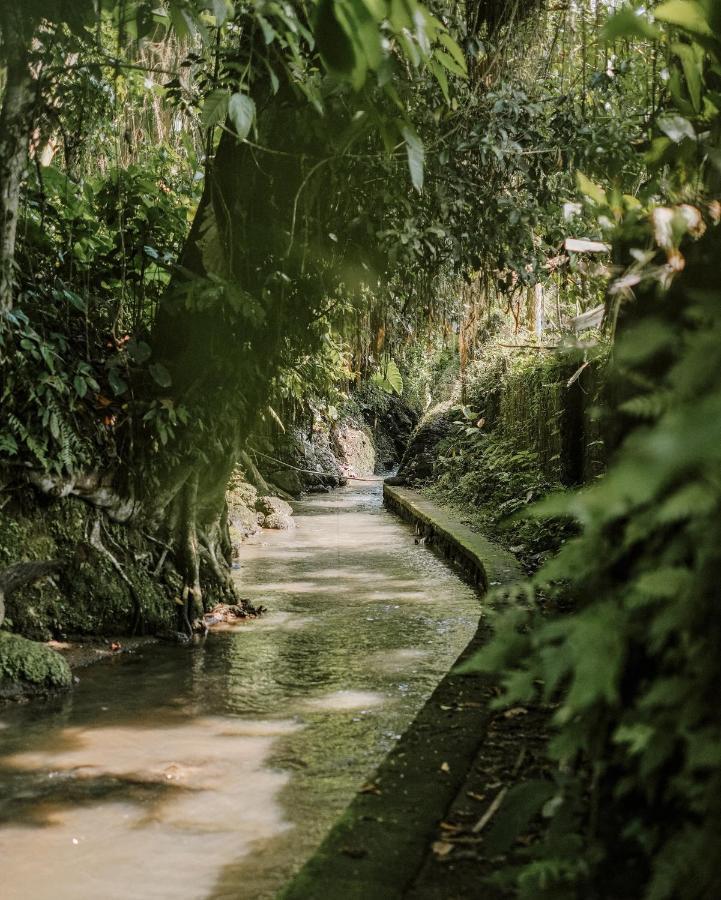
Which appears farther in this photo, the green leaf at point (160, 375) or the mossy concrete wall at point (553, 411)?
the mossy concrete wall at point (553, 411)

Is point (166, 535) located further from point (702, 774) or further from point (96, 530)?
point (702, 774)

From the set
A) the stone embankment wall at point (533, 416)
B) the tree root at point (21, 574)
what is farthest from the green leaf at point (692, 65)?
the tree root at point (21, 574)

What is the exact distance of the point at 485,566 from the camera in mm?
7328

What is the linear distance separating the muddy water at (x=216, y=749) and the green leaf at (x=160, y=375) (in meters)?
1.80

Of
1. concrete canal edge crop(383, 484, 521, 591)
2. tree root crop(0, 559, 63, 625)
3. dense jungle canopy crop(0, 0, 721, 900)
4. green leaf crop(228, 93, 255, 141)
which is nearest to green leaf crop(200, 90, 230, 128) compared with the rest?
dense jungle canopy crop(0, 0, 721, 900)

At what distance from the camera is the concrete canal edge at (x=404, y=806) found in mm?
1956

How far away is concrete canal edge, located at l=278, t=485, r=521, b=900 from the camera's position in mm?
1956

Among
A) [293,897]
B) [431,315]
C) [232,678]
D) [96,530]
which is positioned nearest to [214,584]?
[96,530]

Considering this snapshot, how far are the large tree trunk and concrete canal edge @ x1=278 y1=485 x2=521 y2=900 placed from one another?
Answer: 347 centimetres

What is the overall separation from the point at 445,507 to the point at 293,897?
1123 cm

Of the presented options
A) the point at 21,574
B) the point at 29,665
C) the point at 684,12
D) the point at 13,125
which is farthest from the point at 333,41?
the point at 21,574

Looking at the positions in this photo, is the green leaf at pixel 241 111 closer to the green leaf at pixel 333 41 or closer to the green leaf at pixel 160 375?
the green leaf at pixel 333 41

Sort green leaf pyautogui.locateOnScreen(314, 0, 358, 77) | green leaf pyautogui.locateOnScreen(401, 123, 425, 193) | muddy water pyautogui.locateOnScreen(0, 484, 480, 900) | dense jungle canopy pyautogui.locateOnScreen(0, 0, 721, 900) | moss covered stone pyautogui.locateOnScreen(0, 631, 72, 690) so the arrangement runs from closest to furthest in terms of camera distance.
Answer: green leaf pyautogui.locateOnScreen(314, 0, 358, 77)
green leaf pyautogui.locateOnScreen(401, 123, 425, 193)
muddy water pyautogui.locateOnScreen(0, 484, 480, 900)
moss covered stone pyautogui.locateOnScreen(0, 631, 72, 690)
dense jungle canopy pyautogui.locateOnScreen(0, 0, 721, 900)

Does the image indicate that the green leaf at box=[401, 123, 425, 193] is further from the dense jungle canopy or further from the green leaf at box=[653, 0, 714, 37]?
the dense jungle canopy
